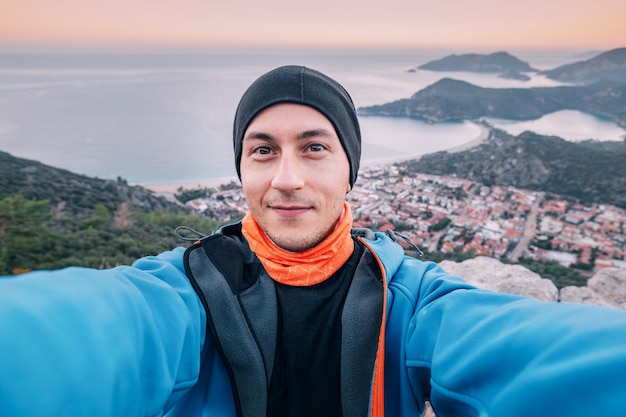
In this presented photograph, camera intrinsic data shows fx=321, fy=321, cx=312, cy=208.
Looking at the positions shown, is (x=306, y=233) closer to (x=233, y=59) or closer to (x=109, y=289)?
(x=109, y=289)

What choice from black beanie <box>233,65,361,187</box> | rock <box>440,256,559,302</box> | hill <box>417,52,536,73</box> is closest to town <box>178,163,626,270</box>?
rock <box>440,256,559,302</box>

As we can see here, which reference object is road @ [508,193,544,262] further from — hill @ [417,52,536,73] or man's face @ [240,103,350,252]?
hill @ [417,52,536,73]

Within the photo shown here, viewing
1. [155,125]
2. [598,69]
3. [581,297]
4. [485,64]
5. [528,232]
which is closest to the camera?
[581,297]

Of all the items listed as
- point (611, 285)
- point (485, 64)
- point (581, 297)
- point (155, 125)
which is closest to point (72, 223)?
point (581, 297)

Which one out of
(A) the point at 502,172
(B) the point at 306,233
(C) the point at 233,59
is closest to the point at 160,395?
(B) the point at 306,233

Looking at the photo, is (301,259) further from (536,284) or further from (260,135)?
(536,284)
